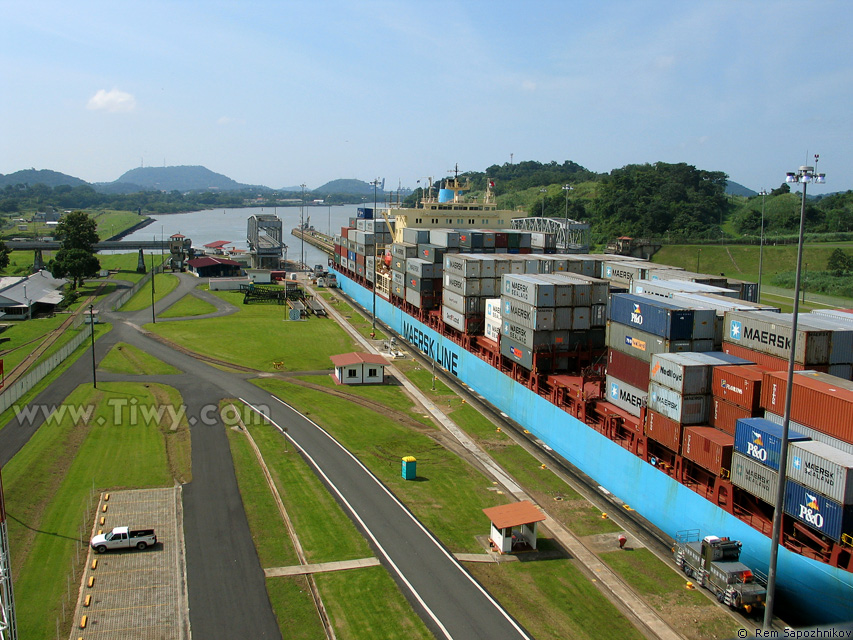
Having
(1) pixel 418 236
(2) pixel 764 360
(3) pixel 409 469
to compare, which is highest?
(1) pixel 418 236

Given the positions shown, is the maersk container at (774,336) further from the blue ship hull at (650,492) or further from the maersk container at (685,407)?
the blue ship hull at (650,492)

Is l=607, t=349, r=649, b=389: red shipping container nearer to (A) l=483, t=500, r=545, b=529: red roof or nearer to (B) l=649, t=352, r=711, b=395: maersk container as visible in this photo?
(B) l=649, t=352, r=711, b=395: maersk container

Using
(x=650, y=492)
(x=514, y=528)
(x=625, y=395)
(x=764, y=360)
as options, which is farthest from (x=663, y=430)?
(x=514, y=528)

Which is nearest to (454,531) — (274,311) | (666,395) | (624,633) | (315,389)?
(624,633)

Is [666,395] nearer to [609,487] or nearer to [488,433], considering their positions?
[609,487]

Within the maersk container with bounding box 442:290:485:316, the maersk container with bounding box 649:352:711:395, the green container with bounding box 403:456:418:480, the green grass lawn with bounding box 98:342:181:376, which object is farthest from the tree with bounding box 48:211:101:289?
the maersk container with bounding box 649:352:711:395

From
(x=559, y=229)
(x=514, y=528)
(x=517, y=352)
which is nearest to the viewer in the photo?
(x=514, y=528)

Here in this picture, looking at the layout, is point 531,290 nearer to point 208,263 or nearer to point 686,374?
point 686,374

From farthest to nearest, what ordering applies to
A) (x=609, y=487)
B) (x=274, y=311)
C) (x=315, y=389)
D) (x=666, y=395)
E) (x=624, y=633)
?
(x=274, y=311)
(x=315, y=389)
(x=609, y=487)
(x=666, y=395)
(x=624, y=633)
